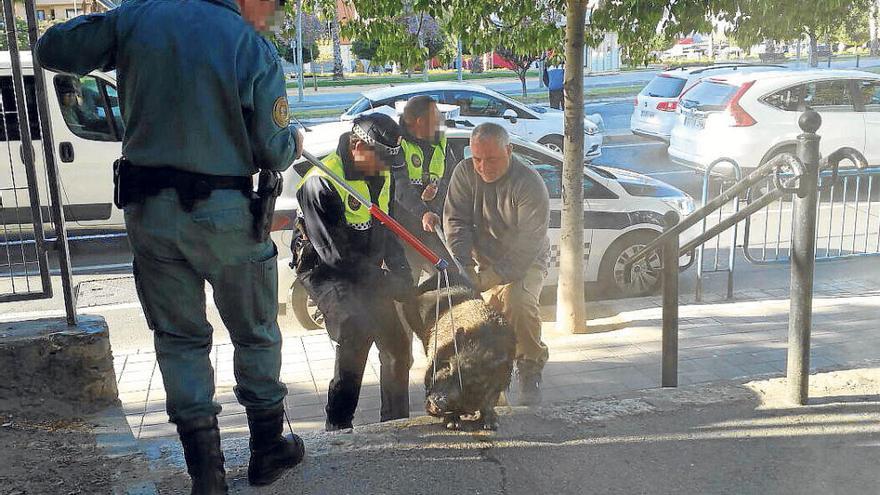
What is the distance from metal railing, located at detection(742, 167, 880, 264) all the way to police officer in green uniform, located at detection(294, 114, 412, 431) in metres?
4.74

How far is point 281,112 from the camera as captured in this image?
3061 millimetres

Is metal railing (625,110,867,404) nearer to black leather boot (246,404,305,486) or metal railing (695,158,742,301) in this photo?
black leather boot (246,404,305,486)

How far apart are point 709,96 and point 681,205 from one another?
6291 millimetres

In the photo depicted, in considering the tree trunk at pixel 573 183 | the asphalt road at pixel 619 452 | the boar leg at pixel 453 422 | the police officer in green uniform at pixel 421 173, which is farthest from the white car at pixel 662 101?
the boar leg at pixel 453 422

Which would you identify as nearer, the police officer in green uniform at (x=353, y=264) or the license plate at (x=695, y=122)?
the police officer in green uniform at (x=353, y=264)

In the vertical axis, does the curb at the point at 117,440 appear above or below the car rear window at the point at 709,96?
below

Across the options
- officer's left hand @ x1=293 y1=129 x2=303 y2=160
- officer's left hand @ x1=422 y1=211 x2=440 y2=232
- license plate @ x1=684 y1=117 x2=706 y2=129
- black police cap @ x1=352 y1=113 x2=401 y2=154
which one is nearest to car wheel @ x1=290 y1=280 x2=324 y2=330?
officer's left hand @ x1=422 y1=211 x2=440 y2=232

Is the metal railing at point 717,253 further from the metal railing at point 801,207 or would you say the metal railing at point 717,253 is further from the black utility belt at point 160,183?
the black utility belt at point 160,183

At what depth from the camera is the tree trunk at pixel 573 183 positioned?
6594 millimetres

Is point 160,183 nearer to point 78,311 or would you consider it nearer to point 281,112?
point 281,112

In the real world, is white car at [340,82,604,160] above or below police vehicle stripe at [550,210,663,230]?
above

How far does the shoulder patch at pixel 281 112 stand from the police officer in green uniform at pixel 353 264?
1335 mm

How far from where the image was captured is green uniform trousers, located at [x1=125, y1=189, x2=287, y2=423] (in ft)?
9.89

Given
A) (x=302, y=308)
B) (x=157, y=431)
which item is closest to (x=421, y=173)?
(x=302, y=308)
